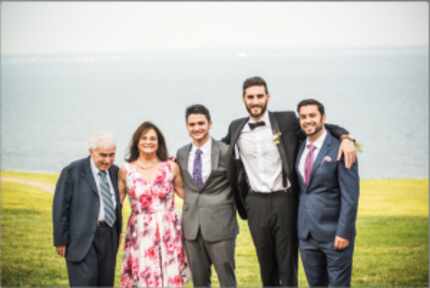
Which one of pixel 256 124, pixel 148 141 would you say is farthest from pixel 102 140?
pixel 256 124

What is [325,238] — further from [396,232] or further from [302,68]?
[302,68]

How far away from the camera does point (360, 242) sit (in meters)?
8.54

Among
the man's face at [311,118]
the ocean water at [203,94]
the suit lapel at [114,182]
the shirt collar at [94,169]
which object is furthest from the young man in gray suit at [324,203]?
the ocean water at [203,94]

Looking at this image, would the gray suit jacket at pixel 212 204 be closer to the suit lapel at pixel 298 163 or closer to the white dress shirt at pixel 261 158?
the white dress shirt at pixel 261 158

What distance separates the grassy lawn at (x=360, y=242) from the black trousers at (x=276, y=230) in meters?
2.08

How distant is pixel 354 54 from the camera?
18.4m

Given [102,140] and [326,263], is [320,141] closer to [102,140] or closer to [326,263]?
[326,263]

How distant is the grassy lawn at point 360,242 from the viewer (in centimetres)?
711

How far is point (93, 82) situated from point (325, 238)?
634 inches

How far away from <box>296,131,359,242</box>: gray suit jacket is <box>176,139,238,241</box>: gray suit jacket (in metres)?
0.66

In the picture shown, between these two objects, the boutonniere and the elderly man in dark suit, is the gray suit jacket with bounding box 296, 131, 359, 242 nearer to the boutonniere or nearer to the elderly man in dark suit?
the boutonniere

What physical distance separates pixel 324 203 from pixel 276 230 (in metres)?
0.52

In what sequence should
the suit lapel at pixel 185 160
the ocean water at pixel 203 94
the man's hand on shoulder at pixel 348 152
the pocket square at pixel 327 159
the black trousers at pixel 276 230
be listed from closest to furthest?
the man's hand on shoulder at pixel 348 152 → the pocket square at pixel 327 159 → the black trousers at pixel 276 230 → the suit lapel at pixel 185 160 → the ocean water at pixel 203 94

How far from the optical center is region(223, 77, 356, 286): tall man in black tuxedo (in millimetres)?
4648
